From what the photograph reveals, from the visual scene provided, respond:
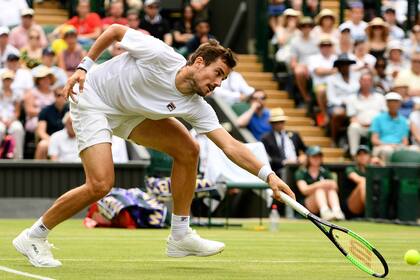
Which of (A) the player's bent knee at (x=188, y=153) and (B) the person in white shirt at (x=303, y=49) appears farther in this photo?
(B) the person in white shirt at (x=303, y=49)

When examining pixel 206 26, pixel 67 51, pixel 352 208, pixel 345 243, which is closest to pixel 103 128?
pixel 345 243

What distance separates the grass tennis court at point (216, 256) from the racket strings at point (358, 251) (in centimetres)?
18

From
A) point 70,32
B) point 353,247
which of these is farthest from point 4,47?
Result: point 353,247

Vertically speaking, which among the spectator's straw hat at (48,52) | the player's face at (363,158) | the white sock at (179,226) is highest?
the spectator's straw hat at (48,52)

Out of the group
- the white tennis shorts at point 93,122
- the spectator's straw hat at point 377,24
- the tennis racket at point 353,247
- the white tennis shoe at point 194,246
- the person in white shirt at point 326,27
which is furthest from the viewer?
the spectator's straw hat at point 377,24

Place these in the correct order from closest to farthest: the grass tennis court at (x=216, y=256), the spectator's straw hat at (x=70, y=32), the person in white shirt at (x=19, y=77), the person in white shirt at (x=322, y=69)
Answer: the grass tennis court at (x=216, y=256)
the person in white shirt at (x=19, y=77)
the spectator's straw hat at (x=70, y=32)
the person in white shirt at (x=322, y=69)

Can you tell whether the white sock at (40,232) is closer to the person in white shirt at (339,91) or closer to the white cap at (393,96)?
the white cap at (393,96)

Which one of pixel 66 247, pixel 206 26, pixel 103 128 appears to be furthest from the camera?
pixel 206 26

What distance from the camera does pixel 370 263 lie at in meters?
8.89

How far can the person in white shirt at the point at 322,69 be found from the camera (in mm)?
21891

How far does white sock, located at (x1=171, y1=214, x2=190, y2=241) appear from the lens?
1009cm

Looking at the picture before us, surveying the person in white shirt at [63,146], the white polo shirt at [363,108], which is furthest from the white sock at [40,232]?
the white polo shirt at [363,108]

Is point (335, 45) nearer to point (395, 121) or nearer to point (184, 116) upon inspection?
point (395, 121)

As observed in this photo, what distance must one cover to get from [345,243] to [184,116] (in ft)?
5.42
